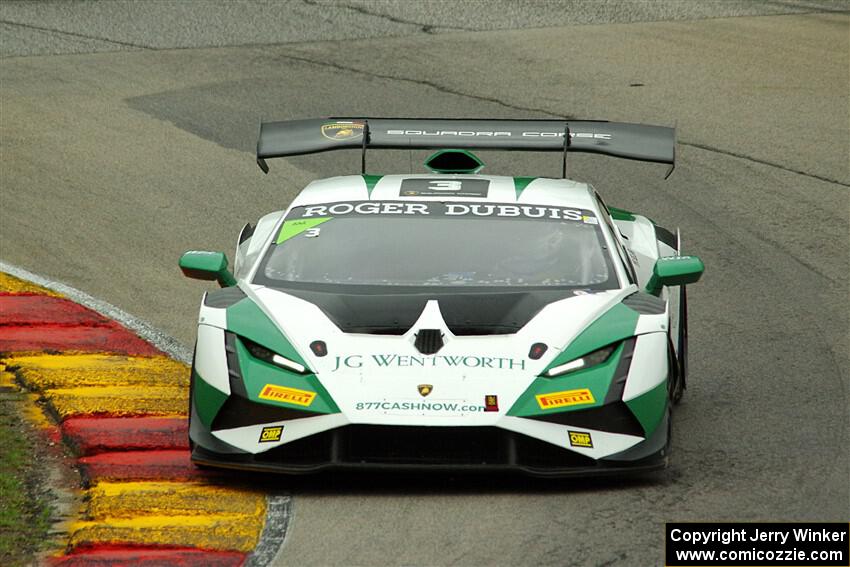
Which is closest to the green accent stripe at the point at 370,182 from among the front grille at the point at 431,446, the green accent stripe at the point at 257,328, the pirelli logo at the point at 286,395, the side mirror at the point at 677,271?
the green accent stripe at the point at 257,328

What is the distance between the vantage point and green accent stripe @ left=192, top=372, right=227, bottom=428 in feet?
23.1

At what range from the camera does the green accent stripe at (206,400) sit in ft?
23.1

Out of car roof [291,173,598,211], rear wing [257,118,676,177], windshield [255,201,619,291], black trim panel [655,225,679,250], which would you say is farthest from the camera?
black trim panel [655,225,679,250]

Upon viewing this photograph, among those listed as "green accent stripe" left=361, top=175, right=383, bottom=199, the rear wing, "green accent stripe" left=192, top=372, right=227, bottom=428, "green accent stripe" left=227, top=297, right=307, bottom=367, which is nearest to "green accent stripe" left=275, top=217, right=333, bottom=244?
"green accent stripe" left=361, top=175, right=383, bottom=199

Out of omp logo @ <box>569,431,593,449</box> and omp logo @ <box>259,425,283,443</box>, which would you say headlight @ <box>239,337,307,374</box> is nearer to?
omp logo @ <box>259,425,283,443</box>

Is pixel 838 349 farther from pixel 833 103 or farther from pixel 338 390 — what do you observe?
pixel 833 103

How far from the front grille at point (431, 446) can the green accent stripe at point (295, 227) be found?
1659 millimetres

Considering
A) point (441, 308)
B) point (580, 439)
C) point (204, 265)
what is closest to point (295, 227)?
point (204, 265)

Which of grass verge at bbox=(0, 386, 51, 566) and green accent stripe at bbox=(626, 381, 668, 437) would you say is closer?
grass verge at bbox=(0, 386, 51, 566)

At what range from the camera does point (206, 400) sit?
23.3 feet

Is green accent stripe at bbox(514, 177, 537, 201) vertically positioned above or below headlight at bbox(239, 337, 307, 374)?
above

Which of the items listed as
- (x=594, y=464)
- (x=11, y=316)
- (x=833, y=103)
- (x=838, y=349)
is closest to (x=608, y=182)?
(x=833, y=103)

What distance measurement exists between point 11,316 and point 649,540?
5396mm

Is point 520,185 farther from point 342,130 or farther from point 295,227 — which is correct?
point 295,227
